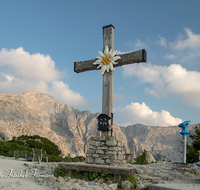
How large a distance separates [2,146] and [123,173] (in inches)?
569

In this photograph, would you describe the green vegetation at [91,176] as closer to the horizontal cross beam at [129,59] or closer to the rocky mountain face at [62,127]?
the horizontal cross beam at [129,59]

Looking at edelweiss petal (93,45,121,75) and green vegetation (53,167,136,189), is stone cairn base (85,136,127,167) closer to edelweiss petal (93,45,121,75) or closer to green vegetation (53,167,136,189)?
green vegetation (53,167,136,189)

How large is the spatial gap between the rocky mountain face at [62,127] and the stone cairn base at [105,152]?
3239cm

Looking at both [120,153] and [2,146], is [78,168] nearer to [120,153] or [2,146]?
[120,153]

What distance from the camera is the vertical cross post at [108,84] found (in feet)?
25.8

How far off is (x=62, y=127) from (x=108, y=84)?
51.0 meters

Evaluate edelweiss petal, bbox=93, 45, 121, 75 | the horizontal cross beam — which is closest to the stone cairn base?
edelweiss petal, bbox=93, 45, 121, 75

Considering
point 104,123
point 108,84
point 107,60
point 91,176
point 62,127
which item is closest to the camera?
point 91,176

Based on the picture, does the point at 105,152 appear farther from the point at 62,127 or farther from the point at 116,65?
the point at 62,127

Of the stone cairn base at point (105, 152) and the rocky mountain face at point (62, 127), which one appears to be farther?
the rocky mountain face at point (62, 127)

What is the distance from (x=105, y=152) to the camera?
23.2 ft

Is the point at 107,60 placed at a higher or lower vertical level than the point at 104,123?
higher

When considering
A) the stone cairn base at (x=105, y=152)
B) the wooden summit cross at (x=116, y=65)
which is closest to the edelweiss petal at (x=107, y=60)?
the wooden summit cross at (x=116, y=65)

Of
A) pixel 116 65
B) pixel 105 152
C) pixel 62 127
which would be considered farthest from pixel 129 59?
pixel 62 127
